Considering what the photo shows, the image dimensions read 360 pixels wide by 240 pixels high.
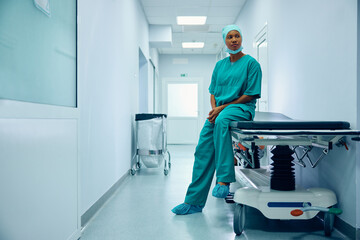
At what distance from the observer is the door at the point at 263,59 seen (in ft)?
11.3

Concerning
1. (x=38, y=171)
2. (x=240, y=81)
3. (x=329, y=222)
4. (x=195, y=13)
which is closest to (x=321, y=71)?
(x=240, y=81)

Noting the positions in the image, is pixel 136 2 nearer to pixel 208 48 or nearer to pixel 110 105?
pixel 110 105

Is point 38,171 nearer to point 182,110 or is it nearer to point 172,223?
point 172,223

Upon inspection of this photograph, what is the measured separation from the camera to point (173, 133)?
8352 mm

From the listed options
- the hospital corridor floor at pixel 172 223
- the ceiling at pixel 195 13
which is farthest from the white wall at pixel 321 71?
the ceiling at pixel 195 13

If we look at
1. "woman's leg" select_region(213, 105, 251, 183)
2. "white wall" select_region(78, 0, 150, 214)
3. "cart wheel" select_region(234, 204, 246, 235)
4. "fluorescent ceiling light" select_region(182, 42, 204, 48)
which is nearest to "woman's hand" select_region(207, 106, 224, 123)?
"woman's leg" select_region(213, 105, 251, 183)

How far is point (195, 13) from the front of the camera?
5004 mm

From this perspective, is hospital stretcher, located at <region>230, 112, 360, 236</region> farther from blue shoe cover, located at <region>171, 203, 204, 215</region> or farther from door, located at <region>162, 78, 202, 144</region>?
door, located at <region>162, 78, 202, 144</region>

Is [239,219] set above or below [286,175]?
below

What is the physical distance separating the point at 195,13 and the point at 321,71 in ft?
11.4

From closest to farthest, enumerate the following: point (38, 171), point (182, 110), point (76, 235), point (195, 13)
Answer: point (38, 171) < point (76, 235) < point (195, 13) < point (182, 110)

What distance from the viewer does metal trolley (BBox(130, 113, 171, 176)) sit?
143 inches

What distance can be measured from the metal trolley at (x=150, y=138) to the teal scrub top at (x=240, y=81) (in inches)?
65.0

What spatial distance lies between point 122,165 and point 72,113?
175 centimetres
